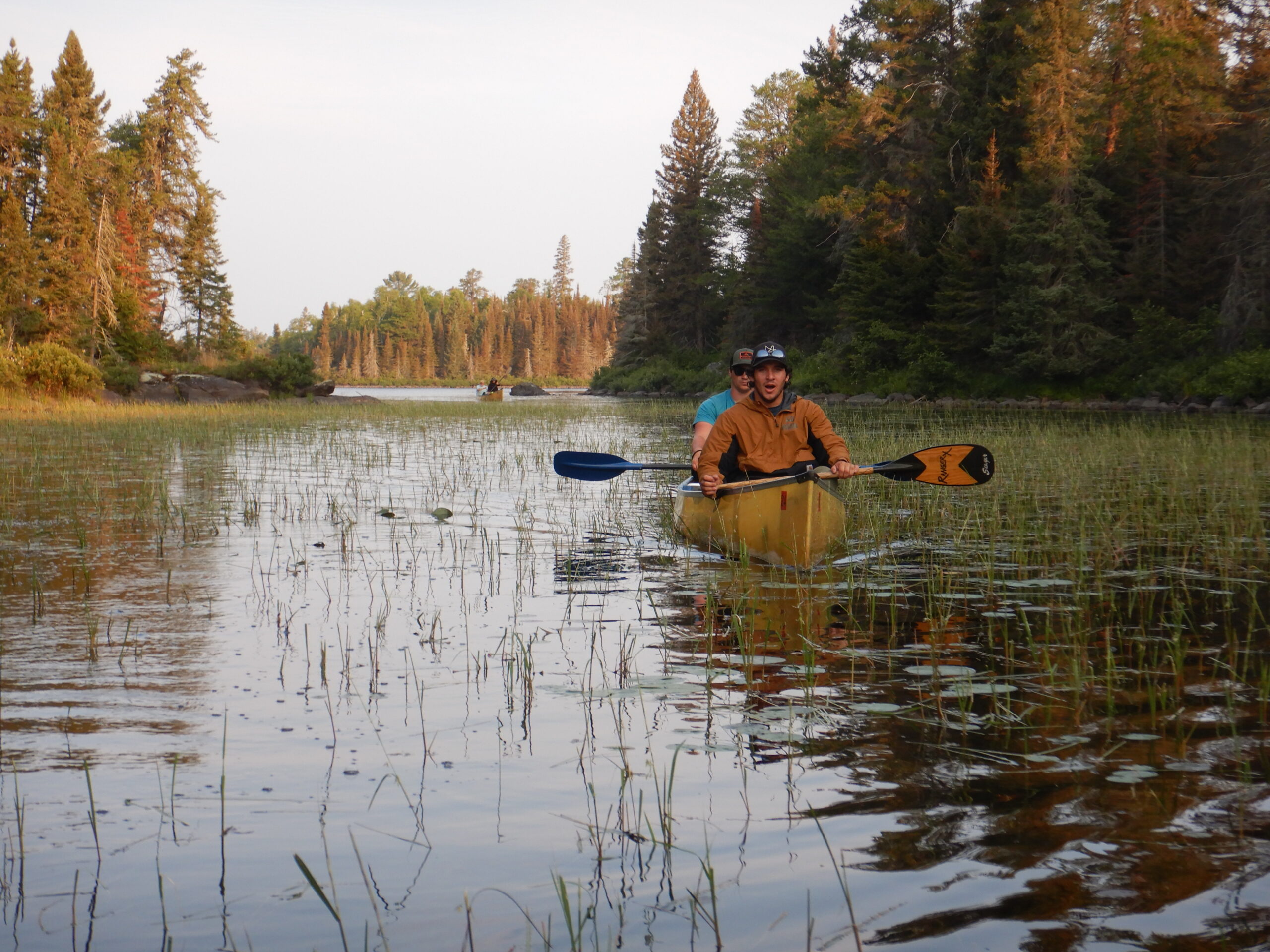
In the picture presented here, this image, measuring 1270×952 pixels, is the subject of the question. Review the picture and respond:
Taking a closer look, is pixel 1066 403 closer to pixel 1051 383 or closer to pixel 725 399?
pixel 1051 383

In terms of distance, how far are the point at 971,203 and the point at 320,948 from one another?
4254 centimetres

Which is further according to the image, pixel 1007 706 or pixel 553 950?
pixel 1007 706

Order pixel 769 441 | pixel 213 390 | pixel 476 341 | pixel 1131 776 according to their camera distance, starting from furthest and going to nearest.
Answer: pixel 476 341 → pixel 213 390 → pixel 769 441 → pixel 1131 776

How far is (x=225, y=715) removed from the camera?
15.7 feet

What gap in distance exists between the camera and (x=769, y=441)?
899cm

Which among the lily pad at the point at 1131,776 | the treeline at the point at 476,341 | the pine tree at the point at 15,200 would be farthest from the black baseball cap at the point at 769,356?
the treeline at the point at 476,341

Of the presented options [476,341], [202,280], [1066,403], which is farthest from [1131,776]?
[476,341]

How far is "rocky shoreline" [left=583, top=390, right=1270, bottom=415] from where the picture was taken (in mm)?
31062

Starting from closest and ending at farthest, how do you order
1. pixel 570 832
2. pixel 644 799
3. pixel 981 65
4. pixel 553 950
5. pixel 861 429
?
pixel 553 950, pixel 570 832, pixel 644 799, pixel 861 429, pixel 981 65

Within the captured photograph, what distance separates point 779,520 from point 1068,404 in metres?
30.7

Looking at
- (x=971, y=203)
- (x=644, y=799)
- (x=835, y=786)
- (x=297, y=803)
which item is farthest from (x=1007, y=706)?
(x=971, y=203)

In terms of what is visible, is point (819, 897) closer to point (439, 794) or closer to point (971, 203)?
point (439, 794)

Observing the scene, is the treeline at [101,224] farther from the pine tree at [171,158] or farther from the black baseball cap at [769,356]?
the black baseball cap at [769,356]

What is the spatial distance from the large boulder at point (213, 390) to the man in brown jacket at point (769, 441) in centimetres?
3347
